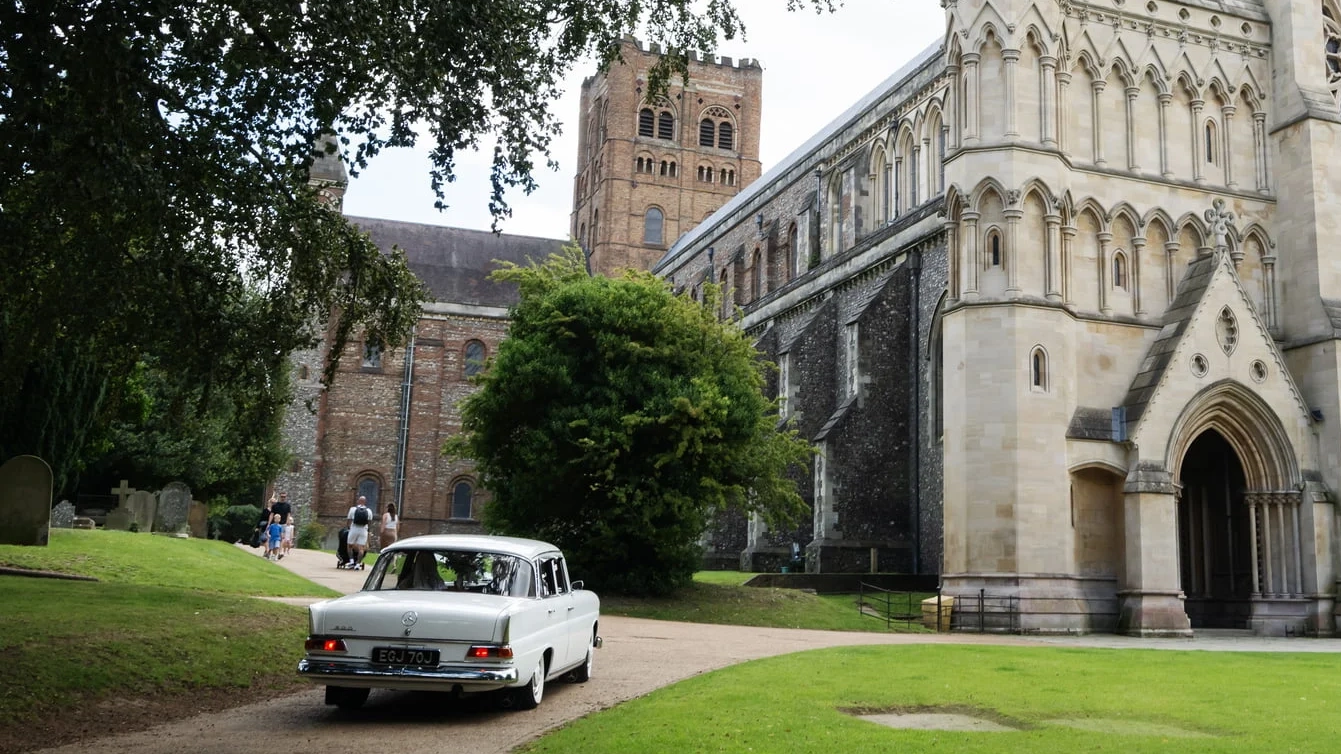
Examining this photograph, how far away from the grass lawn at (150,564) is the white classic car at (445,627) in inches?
341

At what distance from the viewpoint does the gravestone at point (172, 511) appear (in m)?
29.3

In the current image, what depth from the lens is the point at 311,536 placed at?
1965 inches

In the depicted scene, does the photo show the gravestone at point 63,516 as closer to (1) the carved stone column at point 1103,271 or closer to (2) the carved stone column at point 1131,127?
(1) the carved stone column at point 1103,271

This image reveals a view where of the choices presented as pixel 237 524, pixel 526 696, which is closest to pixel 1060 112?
pixel 526 696

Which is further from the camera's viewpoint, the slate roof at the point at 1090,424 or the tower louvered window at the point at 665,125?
the tower louvered window at the point at 665,125

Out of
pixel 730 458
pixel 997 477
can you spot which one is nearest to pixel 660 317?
pixel 730 458

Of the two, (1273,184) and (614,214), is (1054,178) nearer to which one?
(1273,184)

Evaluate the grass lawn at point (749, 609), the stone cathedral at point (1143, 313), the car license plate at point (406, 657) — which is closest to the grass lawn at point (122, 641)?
the car license plate at point (406, 657)

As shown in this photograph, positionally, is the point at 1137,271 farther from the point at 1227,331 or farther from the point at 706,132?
the point at 706,132

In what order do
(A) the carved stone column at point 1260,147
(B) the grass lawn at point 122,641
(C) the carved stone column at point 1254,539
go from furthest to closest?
(A) the carved stone column at point 1260,147 → (C) the carved stone column at point 1254,539 → (B) the grass lawn at point 122,641

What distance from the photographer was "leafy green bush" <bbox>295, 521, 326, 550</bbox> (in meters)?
49.6

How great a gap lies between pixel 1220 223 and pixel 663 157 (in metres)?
46.1

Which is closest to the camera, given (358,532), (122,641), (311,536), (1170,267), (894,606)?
(122,641)

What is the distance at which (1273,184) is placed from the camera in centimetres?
2605
